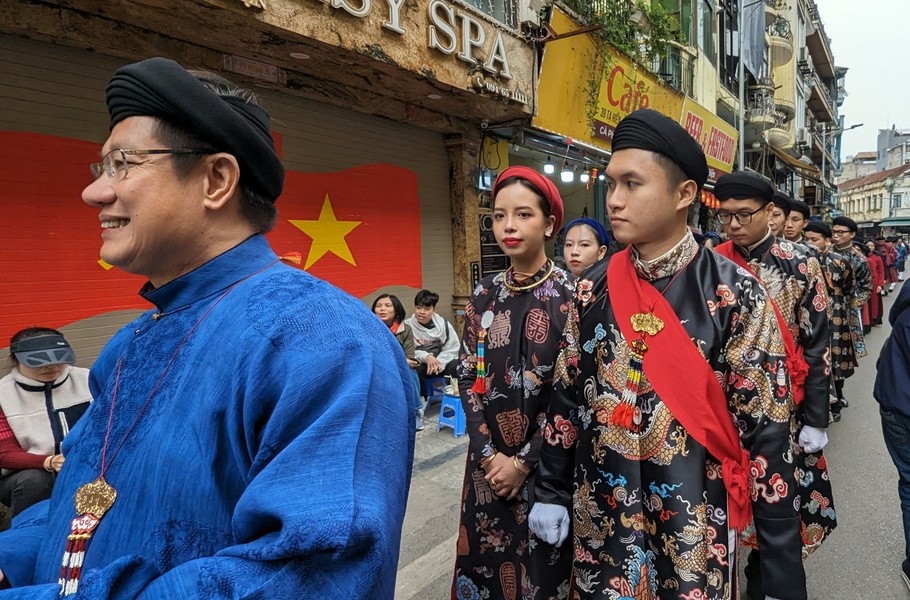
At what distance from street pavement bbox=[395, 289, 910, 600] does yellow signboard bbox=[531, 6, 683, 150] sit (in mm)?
4339

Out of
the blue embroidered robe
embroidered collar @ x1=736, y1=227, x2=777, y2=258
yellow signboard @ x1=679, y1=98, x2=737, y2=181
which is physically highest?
yellow signboard @ x1=679, y1=98, x2=737, y2=181

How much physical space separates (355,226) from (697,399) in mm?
5520

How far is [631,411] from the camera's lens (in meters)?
1.67

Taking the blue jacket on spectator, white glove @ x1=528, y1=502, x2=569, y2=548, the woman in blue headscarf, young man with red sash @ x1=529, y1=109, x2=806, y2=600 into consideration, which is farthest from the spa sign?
the blue jacket on spectator

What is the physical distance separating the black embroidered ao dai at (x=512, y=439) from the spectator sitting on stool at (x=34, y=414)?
9.10 ft

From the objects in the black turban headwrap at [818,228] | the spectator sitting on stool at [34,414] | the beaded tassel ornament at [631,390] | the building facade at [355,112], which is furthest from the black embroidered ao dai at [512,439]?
the black turban headwrap at [818,228]

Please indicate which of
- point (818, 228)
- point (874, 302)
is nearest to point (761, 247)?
point (818, 228)

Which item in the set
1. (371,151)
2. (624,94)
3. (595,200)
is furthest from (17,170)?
(595,200)

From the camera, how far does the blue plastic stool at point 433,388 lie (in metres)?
5.97

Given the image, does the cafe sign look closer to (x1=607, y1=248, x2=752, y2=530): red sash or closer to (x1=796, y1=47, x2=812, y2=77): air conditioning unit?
(x1=607, y1=248, x2=752, y2=530): red sash

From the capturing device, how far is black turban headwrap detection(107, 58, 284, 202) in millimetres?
944

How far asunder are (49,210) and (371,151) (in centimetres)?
366

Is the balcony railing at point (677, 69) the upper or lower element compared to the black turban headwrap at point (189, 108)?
upper

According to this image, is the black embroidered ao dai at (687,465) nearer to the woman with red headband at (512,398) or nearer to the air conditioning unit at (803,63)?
the woman with red headband at (512,398)
